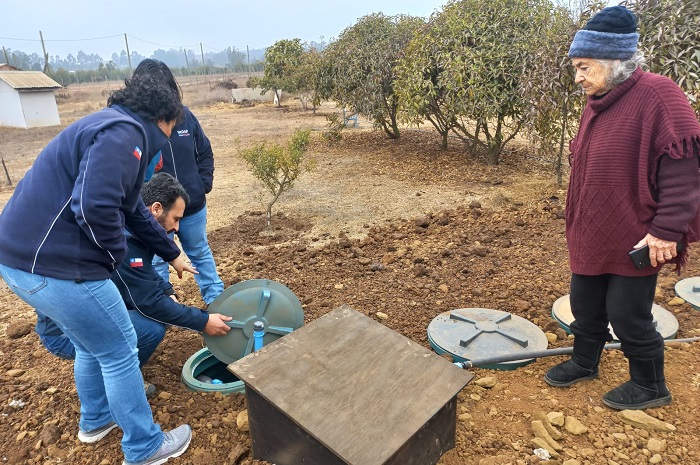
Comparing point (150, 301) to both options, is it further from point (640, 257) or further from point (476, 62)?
point (476, 62)

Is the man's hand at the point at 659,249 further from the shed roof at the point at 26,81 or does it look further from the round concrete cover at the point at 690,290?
the shed roof at the point at 26,81

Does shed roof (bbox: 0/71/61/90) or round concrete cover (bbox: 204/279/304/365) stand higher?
shed roof (bbox: 0/71/61/90)

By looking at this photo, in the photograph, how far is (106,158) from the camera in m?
1.67

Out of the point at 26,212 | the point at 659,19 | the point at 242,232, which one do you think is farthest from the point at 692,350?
the point at 242,232

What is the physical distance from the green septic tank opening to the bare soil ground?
51mm

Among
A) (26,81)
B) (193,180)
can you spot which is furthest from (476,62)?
(26,81)

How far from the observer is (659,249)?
76.6 inches

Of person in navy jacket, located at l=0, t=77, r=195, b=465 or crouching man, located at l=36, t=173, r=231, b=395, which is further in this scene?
crouching man, located at l=36, t=173, r=231, b=395

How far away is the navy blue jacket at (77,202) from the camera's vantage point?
167cm

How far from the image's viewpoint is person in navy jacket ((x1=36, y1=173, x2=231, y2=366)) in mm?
2340

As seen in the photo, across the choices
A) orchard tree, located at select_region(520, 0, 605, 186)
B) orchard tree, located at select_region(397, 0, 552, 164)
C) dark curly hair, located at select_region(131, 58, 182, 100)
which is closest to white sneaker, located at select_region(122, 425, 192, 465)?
dark curly hair, located at select_region(131, 58, 182, 100)

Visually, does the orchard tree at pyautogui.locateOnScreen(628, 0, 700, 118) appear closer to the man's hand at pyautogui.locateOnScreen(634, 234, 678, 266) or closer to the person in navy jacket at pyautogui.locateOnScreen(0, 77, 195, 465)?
the man's hand at pyautogui.locateOnScreen(634, 234, 678, 266)

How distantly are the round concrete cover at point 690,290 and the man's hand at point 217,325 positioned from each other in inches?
115

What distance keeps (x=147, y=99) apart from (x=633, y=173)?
198cm
